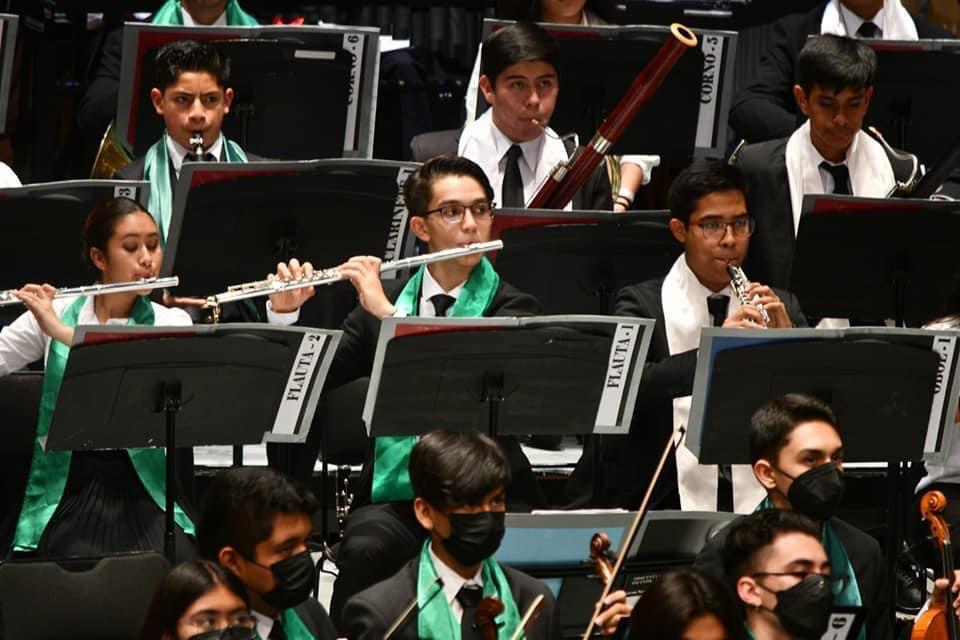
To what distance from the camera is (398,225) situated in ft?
17.8

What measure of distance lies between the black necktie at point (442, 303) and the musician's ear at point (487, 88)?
1071 millimetres

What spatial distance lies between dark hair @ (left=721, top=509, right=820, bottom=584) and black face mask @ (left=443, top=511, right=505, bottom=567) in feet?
1.55

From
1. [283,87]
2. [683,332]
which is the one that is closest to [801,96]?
[683,332]

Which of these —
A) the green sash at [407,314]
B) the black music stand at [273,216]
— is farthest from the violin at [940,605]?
the black music stand at [273,216]

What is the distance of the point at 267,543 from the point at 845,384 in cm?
146

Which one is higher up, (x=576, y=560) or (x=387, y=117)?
(x=387, y=117)

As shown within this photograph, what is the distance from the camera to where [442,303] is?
195 inches

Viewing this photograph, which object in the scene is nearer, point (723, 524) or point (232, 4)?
point (723, 524)

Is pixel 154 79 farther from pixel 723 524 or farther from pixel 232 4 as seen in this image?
pixel 723 524

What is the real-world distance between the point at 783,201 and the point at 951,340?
1.29 meters

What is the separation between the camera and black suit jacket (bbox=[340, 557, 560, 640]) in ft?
12.4

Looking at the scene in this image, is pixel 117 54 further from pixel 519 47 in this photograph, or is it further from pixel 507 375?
pixel 507 375

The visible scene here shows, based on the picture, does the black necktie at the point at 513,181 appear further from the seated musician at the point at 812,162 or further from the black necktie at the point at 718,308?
the black necktie at the point at 718,308

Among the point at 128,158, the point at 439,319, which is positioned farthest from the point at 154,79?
the point at 439,319
